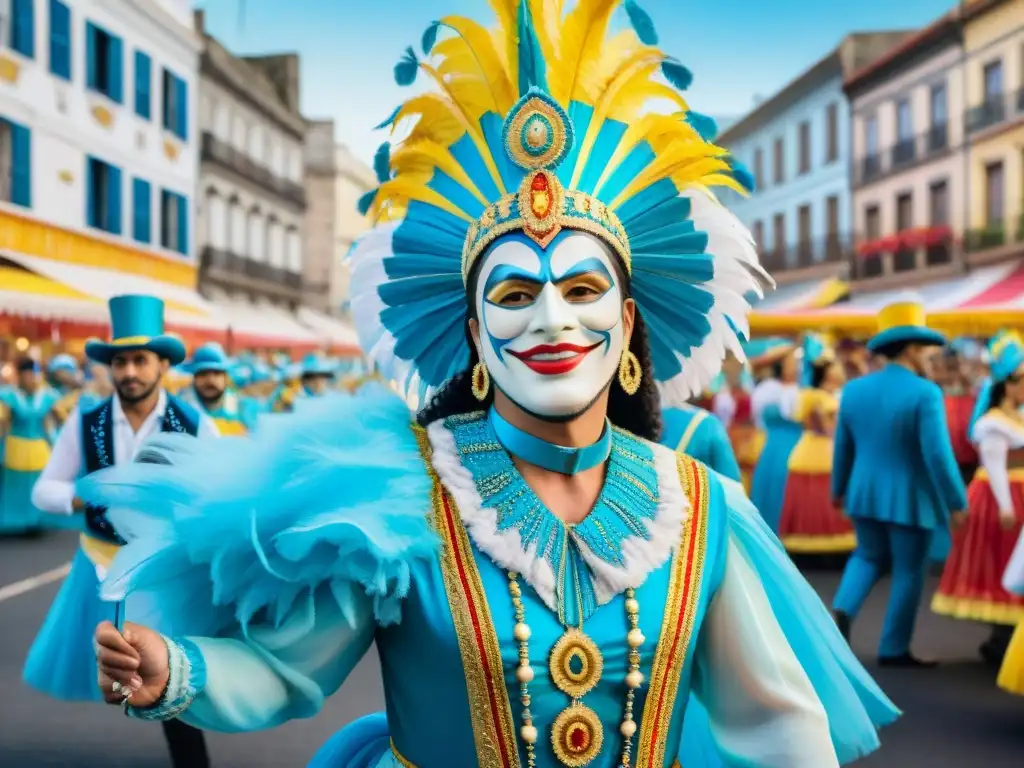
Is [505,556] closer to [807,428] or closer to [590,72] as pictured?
[590,72]

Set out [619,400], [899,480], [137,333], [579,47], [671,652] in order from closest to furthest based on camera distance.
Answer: [671,652], [579,47], [619,400], [137,333], [899,480]

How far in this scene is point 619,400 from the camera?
8.81 feet

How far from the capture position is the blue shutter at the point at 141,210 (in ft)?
80.7

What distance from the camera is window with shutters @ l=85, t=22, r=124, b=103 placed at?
71.4 ft

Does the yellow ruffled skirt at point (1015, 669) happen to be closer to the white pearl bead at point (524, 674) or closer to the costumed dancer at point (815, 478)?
the white pearl bead at point (524, 674)

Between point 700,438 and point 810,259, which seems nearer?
point 700,438

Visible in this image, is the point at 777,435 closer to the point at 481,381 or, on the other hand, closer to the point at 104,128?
the point at 481,381

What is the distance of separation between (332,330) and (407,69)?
38.4 metres

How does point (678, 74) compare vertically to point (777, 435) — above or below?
above

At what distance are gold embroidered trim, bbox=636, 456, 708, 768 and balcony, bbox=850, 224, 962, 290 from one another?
29480 millimetres

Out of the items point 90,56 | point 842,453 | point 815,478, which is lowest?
point 815,478

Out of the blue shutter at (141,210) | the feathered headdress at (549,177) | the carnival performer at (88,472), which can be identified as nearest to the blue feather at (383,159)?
the feathered headdress at (549,177)

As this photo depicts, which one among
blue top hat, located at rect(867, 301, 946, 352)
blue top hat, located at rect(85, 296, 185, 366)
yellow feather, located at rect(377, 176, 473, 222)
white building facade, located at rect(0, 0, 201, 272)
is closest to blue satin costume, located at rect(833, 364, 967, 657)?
blue top hat, located at rect(867, 301, 946, 352)

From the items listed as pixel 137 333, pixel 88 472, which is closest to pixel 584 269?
pixel 88 472
